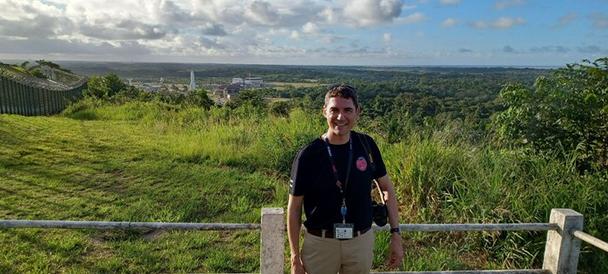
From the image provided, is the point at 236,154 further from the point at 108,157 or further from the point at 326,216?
the point at 326,216

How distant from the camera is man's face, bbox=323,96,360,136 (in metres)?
2.57

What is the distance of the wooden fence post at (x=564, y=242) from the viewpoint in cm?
368

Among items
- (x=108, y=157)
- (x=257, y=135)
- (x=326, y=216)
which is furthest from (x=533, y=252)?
(x=108, y=157)

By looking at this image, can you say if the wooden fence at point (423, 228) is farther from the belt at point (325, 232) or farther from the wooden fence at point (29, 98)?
the wooden fence at point (29, 98)

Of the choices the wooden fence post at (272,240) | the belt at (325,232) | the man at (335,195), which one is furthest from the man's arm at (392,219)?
the wooden fence post at (272,240)

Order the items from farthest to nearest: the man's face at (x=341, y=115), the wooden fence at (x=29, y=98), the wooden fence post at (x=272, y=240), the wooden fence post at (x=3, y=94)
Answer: the wooden fence at (x=29, y=98) → the wooden fence post at (x=3, y=94) → the wooden fence post at (x=272, y=240) → the man's face at (x=341, y=115)

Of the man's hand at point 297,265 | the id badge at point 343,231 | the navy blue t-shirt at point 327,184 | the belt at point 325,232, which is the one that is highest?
→ the navy blue t-shirt at point 327,184

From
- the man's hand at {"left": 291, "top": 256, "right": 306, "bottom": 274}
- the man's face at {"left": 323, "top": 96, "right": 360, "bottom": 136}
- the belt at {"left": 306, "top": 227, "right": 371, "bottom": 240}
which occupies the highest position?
the man's face at {"left": 323, "top": 96, "right": 360, "bottom": 136}

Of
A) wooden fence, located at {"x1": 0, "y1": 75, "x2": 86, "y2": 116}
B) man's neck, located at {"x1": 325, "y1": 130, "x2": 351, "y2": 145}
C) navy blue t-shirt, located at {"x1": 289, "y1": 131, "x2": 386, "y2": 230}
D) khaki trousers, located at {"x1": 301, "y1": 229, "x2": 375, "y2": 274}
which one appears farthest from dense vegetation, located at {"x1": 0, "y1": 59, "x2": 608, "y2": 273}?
wooden fence, located at {"x1": 0, "y1": 75, "x2": 86, "y2": 116}

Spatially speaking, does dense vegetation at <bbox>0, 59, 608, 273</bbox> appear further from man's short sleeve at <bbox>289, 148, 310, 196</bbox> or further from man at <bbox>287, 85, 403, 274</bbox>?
man's short sleeve at <bbox>289, 148, 310, 196</bbox>

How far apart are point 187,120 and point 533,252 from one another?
11384 millimetres

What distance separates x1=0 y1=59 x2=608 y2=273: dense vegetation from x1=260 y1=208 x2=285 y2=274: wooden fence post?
1.29 m

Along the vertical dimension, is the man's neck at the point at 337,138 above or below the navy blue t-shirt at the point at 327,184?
above

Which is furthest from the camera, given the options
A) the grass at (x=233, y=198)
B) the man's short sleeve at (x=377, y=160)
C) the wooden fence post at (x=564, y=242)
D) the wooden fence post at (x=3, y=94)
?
the wooden fence post at (x=3, y=94)
